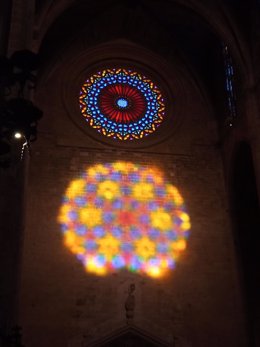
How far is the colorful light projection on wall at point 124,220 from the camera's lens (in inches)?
470

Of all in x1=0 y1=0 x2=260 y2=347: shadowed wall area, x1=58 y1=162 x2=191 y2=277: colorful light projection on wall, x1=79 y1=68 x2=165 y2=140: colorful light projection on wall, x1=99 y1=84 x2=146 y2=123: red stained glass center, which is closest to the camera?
x1=0 y1=0 x2=260 y2=347: shadowed wall area

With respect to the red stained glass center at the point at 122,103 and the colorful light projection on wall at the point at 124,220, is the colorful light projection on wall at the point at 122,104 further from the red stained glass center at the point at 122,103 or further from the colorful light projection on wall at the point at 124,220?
the colorful light projection on wall at the point at 124,220

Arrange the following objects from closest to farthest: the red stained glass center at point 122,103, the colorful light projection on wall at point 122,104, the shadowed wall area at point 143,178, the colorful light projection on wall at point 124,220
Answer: the shadowed wall area at point 143,178
the colorful light projection on wall at point 124,220
the colorful light projection on wall at point 122,104
the red stained glass center at point 122,103

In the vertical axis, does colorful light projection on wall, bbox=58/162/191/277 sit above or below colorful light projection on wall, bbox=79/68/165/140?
below

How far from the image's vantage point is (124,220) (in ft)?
40.8

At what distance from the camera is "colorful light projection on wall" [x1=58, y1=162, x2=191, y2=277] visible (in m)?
11.9

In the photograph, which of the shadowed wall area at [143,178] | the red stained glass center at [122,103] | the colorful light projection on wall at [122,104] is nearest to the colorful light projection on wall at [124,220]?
the shadowed wall area at [143,178]

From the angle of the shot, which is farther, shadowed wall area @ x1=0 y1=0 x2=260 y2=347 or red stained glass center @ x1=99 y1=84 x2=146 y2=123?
red stained glass center @ x1=99 y1=84 x2=146 y2=123

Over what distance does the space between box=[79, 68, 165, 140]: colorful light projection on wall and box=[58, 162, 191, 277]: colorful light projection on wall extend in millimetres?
1151

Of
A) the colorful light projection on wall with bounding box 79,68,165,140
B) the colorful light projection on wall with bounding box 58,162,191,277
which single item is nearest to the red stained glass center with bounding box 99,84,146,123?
the colorful light projection on wall with bounding box 79,68,165,140

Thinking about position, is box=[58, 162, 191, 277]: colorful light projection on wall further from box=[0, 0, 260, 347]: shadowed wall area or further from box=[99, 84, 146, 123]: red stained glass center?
box=[99, 84, 146, 123]: red stained glass center

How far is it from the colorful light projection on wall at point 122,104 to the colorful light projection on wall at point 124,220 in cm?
115

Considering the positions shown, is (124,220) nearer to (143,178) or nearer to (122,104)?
(143,178)

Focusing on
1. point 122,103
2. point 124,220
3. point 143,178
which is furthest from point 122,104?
point 124,220
